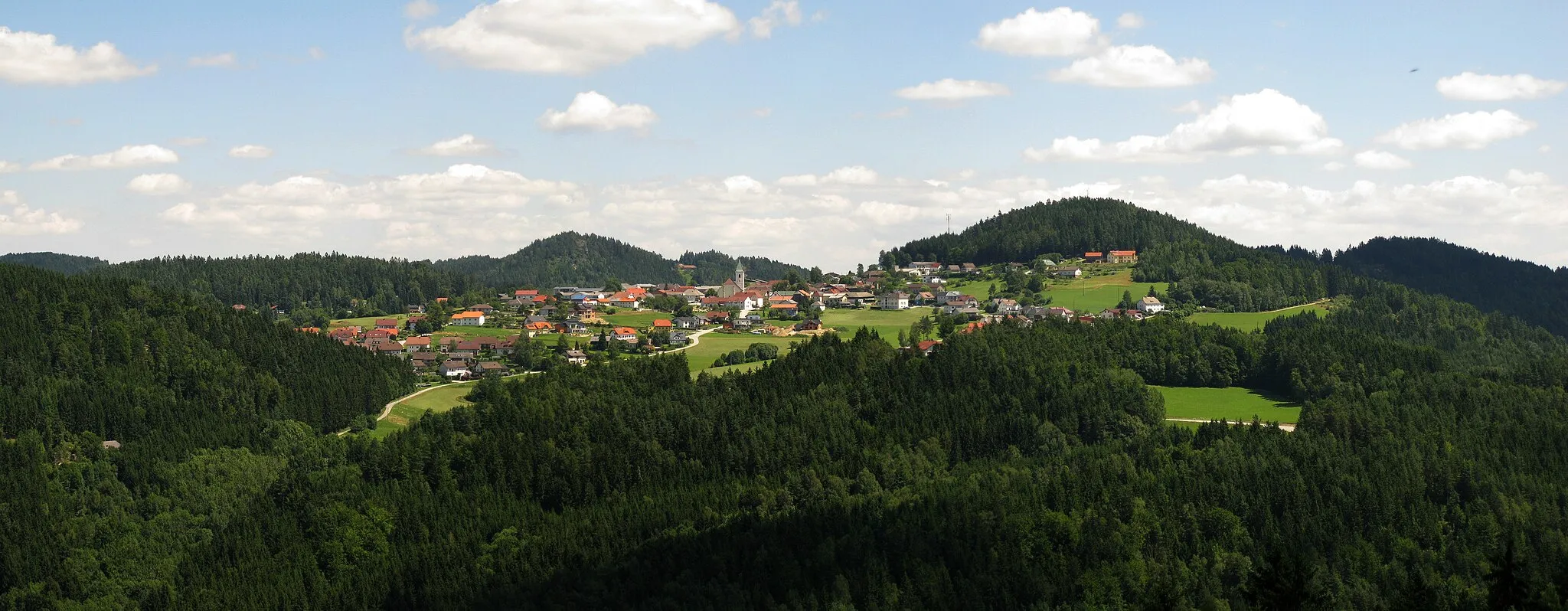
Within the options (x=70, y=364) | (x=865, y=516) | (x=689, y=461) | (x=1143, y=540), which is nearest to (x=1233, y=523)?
(x=1143, y=540)

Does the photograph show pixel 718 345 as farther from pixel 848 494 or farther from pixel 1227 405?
pixel 1227 405

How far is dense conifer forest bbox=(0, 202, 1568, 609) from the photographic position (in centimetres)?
10006

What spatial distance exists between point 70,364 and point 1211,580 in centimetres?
12450

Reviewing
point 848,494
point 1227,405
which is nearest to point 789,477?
point 848,494

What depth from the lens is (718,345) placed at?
595 feet

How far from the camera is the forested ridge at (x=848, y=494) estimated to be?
99438 millimetres

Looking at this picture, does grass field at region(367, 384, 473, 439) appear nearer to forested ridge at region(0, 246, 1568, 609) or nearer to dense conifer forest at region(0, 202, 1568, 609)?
dense conifer forest at region(0, 202, 1568, 609)

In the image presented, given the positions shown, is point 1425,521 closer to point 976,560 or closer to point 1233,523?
point 1233,523

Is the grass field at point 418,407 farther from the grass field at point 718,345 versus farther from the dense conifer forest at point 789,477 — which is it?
the grass field at point 718,345

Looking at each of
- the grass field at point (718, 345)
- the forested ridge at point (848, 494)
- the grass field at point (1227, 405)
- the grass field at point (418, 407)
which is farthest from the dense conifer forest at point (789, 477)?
the grass field at point (718, 345)

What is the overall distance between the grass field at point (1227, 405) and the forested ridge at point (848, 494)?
368 cm

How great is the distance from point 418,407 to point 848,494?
197ft

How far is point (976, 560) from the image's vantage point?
97.9 metres

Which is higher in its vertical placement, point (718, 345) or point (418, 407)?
point (718, 345)
